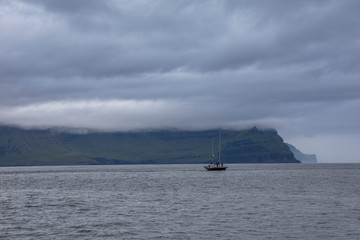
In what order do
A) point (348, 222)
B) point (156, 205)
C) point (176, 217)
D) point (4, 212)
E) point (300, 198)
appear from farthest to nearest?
point (300, 198), point (156, 205), point (4, 212), point (176, 217), point (348, 222)

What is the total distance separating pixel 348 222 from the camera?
58031mm

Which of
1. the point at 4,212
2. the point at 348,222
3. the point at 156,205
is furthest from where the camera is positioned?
the point at 156,205

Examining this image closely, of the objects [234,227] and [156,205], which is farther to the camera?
[156,205]

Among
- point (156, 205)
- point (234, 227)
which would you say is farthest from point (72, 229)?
point (156, 205)

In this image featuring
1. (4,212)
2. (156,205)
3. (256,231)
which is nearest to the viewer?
(256,231)

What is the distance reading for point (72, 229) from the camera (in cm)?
5534

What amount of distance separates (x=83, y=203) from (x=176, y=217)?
27.1 metres

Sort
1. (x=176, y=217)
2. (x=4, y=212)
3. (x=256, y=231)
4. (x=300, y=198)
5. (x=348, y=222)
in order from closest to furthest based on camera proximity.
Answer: (x=256, y=231), (x=348, y=222), (x=176, y=217), (x=4, y=212), (x=300, y=198)

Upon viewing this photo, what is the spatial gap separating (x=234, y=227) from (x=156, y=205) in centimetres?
2626

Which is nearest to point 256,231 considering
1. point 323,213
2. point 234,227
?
point 234,227

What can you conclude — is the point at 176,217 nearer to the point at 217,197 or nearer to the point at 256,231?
the point at 256,231

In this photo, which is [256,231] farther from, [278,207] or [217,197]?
[217,197]

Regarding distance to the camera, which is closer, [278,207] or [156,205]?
[278,207]

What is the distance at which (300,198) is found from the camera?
291 ft
